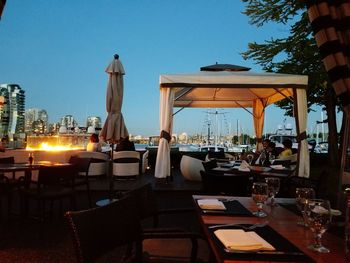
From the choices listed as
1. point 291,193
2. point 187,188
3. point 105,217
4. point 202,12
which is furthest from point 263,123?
point 202,12

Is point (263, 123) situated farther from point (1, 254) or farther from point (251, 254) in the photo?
point (251, 254)

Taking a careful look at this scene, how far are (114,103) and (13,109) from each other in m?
18.6

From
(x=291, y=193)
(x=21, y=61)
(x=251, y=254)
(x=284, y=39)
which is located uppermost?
(x=21, y=61)

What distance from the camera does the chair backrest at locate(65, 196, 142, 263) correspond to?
4.77 feet

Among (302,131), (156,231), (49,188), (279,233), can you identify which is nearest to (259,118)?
(302,131)

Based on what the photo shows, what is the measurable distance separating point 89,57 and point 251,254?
28233 mm

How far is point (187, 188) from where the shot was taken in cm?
732

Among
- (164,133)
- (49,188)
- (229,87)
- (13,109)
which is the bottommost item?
(49,188)

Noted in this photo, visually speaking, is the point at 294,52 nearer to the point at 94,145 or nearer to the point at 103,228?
the point at 94,145

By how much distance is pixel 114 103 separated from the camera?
6234 mm

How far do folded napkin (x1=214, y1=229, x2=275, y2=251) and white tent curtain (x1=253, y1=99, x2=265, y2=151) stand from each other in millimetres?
9904

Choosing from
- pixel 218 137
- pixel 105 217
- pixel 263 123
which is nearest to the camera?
pixel 105 217

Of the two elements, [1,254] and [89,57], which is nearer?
[1,254]

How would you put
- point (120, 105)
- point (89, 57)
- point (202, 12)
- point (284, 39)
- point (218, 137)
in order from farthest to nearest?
point (218, 137), point (89, 57), point (202, 12), point (284, 39), point (120, 105)
